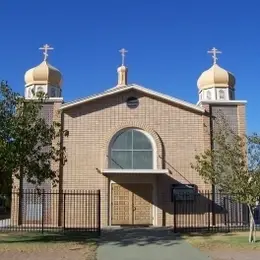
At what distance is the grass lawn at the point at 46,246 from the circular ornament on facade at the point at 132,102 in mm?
8348

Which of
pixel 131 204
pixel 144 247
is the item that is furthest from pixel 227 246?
pixel 131 204

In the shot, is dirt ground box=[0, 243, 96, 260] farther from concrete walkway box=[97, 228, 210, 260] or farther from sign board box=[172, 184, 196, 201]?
sign board box=[172, 184, 196, 201]

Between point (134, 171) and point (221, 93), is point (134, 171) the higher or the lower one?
the lower one

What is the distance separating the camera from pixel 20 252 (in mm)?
14836

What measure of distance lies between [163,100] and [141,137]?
2339mm

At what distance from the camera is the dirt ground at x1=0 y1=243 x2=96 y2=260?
45.6ft

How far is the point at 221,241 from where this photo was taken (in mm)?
17562

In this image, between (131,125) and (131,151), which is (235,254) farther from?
(131,125)

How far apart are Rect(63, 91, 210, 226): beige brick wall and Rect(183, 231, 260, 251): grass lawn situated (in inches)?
207

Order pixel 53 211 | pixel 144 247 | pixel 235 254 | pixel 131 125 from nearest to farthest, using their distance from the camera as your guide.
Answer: pixel 235 254 < pixel 144 247 < pixel 53 211 < pixel 131 125

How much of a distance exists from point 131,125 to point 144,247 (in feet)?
33.7

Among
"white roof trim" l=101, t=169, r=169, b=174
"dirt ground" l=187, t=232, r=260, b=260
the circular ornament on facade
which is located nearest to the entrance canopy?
"white roof trim" l=101, t=169, r=169, b=174

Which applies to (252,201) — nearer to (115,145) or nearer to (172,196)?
(172,196)

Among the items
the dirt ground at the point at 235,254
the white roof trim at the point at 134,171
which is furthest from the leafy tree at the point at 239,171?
the white roof trim at the point at 134,171
